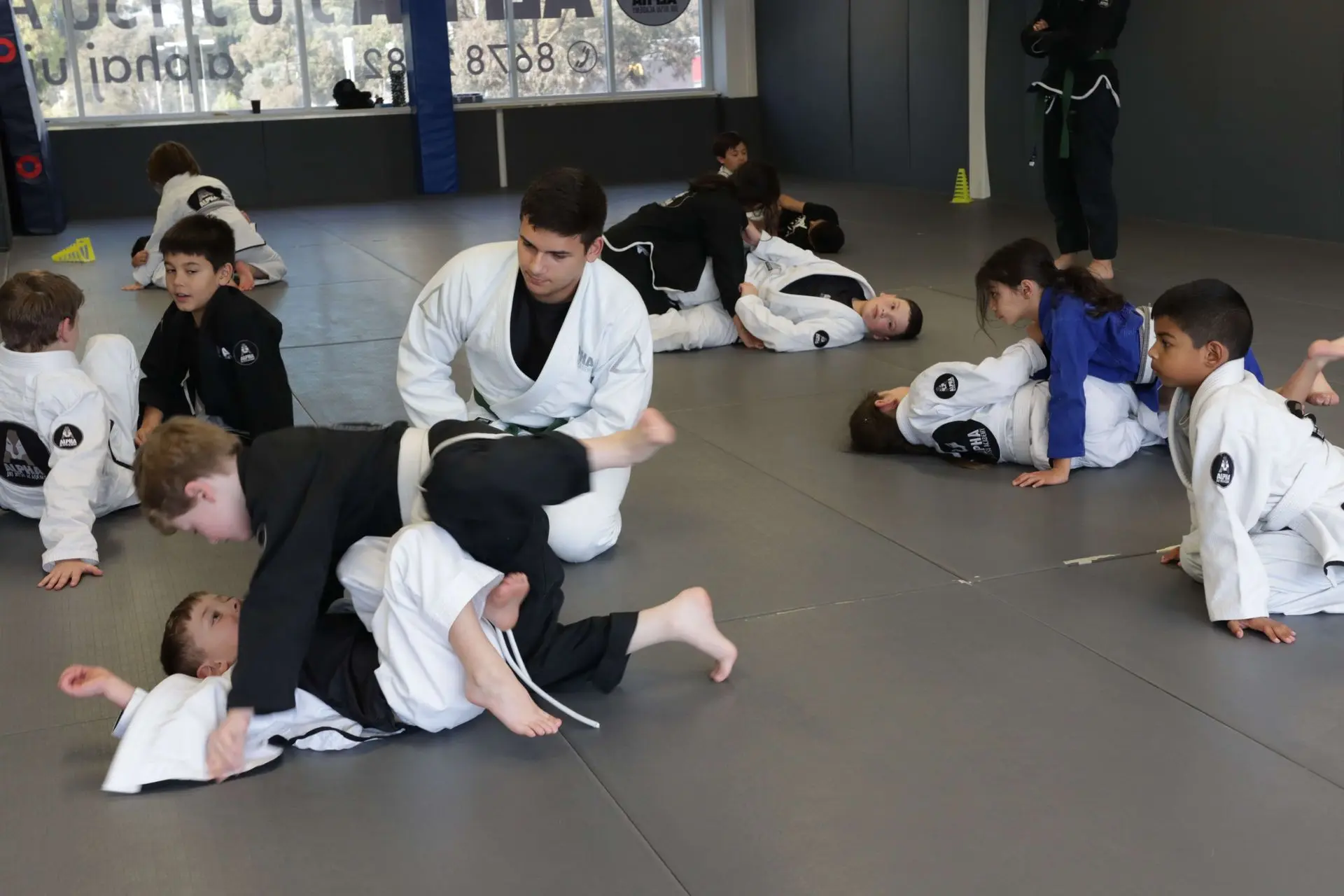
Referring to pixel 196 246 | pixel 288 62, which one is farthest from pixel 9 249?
pixel 196 246

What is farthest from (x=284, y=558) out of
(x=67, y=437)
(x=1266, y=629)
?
(x=1266, y=629)

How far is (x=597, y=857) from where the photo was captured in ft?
6.07

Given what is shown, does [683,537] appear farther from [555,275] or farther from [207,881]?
[207,881]

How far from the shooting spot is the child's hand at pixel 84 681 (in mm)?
2100

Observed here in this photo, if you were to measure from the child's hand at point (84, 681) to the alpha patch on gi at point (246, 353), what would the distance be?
5.60ft

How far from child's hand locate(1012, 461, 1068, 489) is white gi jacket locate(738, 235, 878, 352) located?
1869mm

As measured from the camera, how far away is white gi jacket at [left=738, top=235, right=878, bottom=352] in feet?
17.1

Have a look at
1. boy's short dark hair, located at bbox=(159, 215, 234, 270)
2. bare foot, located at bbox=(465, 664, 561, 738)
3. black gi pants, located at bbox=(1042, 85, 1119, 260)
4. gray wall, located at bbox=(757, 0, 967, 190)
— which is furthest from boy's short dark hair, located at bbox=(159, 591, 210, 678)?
gray wall, located at bbox=(757, 0, 967, 190)

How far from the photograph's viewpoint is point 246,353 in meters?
3.68

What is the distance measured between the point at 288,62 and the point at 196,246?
9.91 metres

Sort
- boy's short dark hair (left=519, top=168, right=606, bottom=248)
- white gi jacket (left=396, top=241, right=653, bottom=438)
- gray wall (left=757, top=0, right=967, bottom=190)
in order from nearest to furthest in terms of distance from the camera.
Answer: boy's short dark hair (left=519, top=168, right=606, bottom=248) → white gi jacket (left=396, top=241, right=653, bottom=438) → gray wall (left=757, top=0, right=967, bottom=190)

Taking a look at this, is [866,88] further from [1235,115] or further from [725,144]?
[725,144]

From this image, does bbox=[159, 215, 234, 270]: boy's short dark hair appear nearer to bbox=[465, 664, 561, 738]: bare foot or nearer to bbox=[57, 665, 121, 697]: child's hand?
bbox=[57, 665, 121, 697]: child's hand

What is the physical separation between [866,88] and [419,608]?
1049cm
